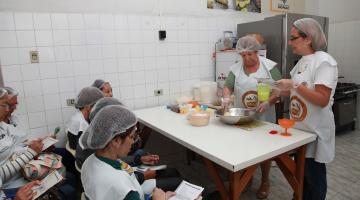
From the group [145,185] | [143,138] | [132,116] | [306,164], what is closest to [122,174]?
[132,116]

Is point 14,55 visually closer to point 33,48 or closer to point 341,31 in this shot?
point 33,48

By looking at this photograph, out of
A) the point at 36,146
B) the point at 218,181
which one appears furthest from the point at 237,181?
the point at 36,146

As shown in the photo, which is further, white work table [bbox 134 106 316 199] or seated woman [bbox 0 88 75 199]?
seated woman [bbox 0 88 75 199]

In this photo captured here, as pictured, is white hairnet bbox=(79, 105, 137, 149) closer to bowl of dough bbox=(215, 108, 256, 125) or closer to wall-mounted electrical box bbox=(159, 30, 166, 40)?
bowl of dough bbox=(215, 108, 256, 125)

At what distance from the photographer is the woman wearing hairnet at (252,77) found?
2.44m

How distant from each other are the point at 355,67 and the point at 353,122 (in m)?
0.90

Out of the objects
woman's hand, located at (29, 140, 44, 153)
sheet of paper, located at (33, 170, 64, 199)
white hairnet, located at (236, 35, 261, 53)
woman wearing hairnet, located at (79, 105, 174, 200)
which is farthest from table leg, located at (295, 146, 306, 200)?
woman's hand, located at (29, 140, 44, 153)

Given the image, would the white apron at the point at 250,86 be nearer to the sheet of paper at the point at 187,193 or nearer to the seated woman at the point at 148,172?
the seated woman at the point at 148,172

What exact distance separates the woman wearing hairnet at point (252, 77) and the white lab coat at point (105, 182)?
148 cm

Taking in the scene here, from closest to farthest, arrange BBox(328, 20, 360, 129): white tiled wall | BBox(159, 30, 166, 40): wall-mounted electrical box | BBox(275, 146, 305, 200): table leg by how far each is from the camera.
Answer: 1. BBox(275, 146, 305, 200): table leg
2. BBox(159, 30, 166, 40): wall-mounted electrical box
3. BBox(328, 20, 360, 129): white tiled wall

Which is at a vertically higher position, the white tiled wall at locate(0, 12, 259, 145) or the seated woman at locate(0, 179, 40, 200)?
the white tiled wall at locate(0, 12, 259, 145)

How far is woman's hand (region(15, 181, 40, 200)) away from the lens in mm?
1632

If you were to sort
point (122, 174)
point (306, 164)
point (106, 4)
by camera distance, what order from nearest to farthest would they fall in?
point (122, 174)
point (306, 164)
point (106, 4)

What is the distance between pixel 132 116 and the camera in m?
1.26
